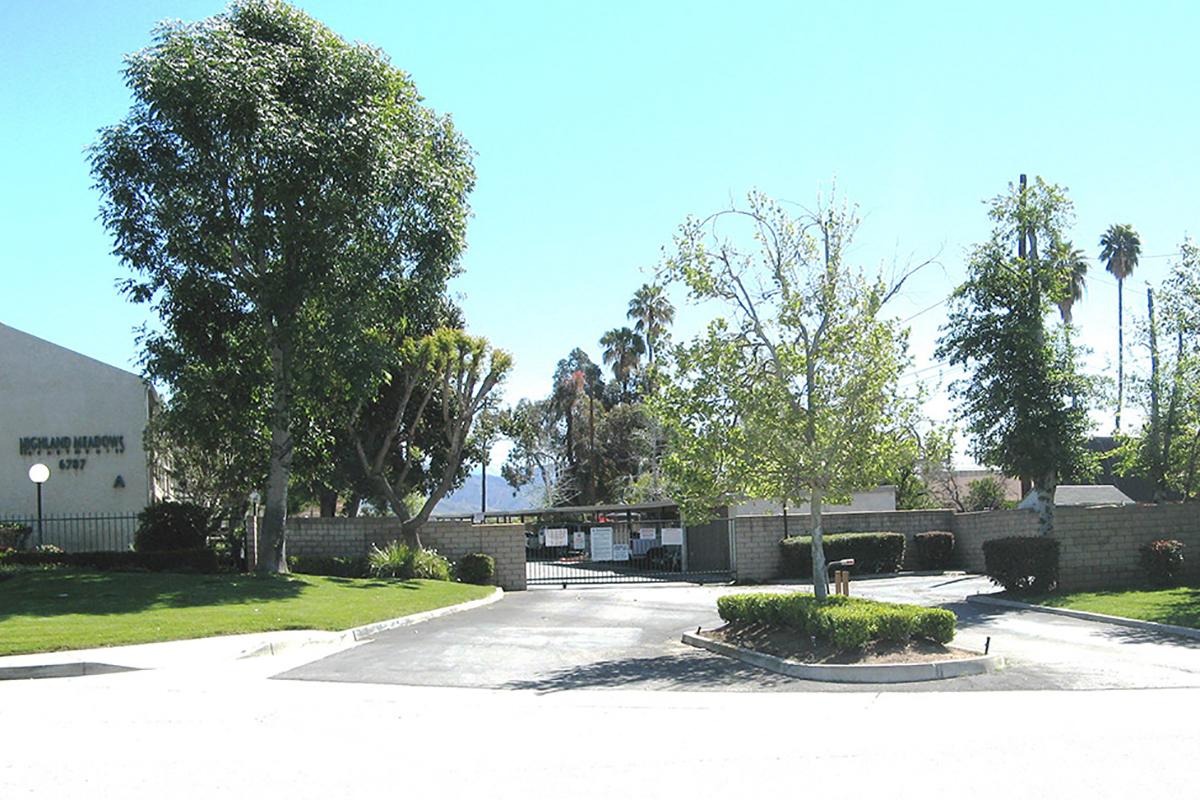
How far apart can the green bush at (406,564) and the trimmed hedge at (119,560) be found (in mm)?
4742

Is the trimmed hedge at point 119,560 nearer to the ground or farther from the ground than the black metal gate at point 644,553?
farther from the ground

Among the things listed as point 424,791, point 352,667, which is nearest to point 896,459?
point 352,667

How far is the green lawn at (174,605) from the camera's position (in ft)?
51.9

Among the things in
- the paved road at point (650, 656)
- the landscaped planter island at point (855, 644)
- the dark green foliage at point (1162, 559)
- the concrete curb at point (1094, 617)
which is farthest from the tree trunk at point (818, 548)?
the dark green foliage at point (1162, 559)

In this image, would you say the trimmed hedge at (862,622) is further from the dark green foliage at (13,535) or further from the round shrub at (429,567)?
the dark green foliage at (13,535)

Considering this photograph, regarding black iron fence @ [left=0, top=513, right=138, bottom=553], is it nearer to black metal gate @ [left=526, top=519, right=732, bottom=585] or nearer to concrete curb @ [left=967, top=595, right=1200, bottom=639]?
black metal gate @ [left=526, top=519, right=732, bottom=585]

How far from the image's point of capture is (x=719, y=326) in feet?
54.5

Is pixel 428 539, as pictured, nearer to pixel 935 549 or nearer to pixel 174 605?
pixel 174 605

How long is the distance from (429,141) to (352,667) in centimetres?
1683

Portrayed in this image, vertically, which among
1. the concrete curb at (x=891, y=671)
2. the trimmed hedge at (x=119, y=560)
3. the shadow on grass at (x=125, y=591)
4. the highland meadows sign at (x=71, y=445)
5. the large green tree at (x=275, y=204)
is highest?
the large green tree at (x=275, y=204)

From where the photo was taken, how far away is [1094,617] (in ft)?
62.7

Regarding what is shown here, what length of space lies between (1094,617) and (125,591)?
1819 cm

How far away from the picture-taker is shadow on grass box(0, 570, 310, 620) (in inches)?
742

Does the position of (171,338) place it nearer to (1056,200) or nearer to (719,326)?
(719,326)
